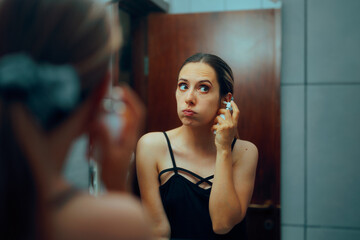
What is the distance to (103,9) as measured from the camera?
275 millimetres

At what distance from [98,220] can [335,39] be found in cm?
103

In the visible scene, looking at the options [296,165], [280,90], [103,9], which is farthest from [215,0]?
[103,9]

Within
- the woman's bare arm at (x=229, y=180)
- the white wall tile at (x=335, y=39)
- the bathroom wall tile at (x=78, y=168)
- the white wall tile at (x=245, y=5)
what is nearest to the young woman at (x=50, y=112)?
the bathroom wall tile at (x=78, y=168)

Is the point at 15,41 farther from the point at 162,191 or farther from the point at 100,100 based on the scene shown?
the point at 162,191

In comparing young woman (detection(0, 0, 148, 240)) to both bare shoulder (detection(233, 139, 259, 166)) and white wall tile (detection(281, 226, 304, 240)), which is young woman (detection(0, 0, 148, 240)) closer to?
bare shoulder (detection(233, 139, 259, 166))

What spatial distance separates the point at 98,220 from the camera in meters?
0.26

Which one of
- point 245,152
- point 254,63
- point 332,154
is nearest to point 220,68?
point 245,152

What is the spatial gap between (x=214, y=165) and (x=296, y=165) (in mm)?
583

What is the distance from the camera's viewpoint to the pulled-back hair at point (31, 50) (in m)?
0.24

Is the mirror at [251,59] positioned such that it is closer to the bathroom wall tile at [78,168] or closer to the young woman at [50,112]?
the bathroom wall tile at [78,168]

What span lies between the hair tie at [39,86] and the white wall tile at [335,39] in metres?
0.98

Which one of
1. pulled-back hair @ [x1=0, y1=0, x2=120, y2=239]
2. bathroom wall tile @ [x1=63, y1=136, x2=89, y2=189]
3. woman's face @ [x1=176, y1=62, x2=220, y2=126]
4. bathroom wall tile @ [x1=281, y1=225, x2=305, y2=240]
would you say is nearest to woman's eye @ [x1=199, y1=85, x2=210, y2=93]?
woman's face @ [x1=176, y1=62, x2=220, y2=126]

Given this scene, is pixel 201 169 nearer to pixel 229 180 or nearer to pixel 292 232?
pixel 229 180

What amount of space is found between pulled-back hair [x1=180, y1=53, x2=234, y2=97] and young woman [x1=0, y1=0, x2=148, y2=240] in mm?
356
